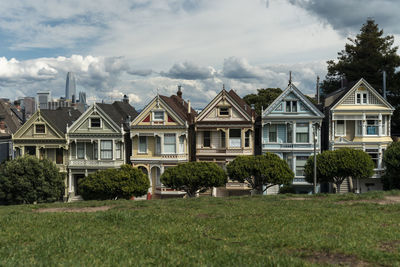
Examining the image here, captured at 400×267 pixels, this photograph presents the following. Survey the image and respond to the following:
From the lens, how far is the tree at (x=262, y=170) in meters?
35.0

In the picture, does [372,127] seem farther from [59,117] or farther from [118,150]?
[59,117]

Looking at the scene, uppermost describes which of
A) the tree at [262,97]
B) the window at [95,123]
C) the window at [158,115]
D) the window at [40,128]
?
the tree at [262,97]

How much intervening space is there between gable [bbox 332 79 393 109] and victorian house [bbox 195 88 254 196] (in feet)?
29.9

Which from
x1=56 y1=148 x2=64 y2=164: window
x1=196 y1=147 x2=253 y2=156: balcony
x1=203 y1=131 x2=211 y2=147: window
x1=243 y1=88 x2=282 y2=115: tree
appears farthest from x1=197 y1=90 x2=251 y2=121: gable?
x1=243 y1=88 x2=282 y2=115: tree

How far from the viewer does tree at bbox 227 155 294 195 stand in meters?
35.0

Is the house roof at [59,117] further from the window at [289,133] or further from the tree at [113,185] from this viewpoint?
the window at [289,133]

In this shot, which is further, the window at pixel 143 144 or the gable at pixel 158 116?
the window at pixel 143 144

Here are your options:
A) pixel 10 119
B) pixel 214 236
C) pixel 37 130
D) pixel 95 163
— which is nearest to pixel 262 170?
pixel 95 163

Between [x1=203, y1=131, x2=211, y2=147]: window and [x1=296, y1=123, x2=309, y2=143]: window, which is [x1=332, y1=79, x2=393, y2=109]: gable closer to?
[x1=296, y1=123, x2=309, y2=143]: window

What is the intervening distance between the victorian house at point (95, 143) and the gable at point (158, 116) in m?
2.42

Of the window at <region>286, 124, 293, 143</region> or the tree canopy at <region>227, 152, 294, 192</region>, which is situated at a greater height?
the window at <region>286, 124, 293, 143</region>

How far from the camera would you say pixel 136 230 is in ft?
58.5

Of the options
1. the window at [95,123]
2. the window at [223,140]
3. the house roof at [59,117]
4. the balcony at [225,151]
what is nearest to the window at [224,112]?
the window at [223,140]

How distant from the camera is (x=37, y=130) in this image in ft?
148
